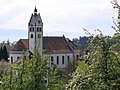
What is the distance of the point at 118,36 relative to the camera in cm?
1057

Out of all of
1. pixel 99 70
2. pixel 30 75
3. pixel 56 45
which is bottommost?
pixel 30 75

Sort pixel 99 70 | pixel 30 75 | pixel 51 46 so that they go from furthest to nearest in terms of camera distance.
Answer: pixel 51 46, pixel 30 75, pixel 99 70

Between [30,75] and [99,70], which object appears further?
[30,75]

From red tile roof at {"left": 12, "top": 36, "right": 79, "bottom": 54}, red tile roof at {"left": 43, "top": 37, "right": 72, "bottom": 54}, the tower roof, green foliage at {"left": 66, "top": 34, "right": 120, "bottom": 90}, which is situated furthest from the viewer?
red tile roof at {"left": 43, "top": 37, "right": 72, "bottom": 54}

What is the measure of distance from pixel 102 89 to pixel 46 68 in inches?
281

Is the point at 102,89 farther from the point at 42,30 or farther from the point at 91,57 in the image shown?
the point at 42,30

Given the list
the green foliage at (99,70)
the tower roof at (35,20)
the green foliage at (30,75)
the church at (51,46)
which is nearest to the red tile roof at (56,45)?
the church at (51,46)

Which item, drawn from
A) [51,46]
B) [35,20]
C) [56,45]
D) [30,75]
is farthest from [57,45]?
[30,75]

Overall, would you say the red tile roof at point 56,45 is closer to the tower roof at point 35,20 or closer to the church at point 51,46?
the church at point 51,46

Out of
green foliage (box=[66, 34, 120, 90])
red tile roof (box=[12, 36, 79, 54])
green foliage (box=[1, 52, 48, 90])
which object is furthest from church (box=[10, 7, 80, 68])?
green foliage (box=[66, 34, 120, 90])

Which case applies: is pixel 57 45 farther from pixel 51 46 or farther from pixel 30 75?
pixel 30 75

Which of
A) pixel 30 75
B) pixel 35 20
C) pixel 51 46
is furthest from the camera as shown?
pixel 51 46

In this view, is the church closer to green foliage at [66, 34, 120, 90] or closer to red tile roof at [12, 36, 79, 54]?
red tile roof at [12, 36, 79, 54]

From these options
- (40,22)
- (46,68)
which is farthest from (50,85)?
(40,22)
